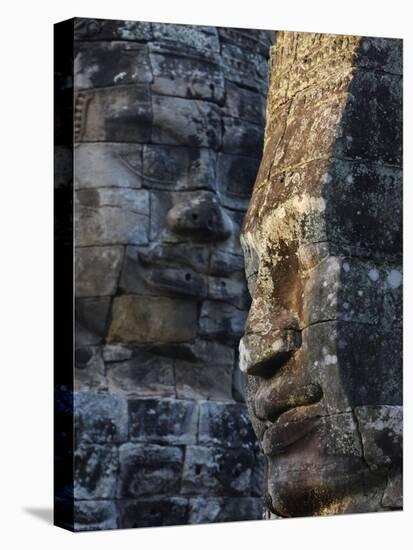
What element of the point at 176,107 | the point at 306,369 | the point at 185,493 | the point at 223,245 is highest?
the point at 176,107

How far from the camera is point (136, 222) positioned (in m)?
11.6

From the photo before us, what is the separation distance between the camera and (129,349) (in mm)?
11547

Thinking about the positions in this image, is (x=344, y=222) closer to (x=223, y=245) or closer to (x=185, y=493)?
(x=223, y=245)

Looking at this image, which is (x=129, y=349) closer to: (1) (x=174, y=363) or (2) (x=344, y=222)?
(1) (x=174, y=363)

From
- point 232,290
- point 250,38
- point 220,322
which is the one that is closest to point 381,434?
point 220,322

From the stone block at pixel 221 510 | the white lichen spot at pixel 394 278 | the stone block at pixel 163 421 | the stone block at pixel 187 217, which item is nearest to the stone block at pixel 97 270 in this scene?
the stone block at pixel 187 217

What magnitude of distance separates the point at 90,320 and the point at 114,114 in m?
1.23

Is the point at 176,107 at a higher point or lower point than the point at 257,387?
higher

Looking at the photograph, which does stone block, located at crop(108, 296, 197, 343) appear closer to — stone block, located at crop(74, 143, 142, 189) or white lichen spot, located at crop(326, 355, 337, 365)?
stone block, located at crop(74, 143, 142, 189)

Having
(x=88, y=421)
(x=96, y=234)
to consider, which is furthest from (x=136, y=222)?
(x=88, y=421)

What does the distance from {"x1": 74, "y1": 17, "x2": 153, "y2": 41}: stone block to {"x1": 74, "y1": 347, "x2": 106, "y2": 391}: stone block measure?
1810 mm

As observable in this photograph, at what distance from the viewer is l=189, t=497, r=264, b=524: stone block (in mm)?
11641

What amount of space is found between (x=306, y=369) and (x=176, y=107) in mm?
1748

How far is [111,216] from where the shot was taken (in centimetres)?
1142
